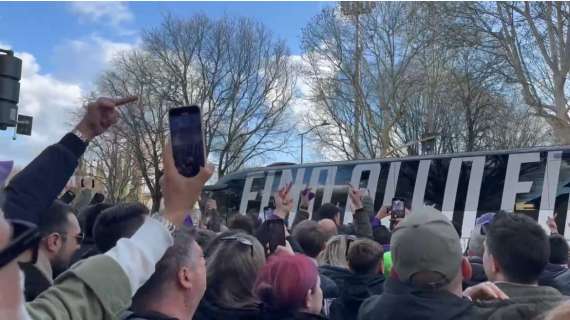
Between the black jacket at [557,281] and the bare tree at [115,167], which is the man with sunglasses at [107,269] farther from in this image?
the bare tree at [115,167]

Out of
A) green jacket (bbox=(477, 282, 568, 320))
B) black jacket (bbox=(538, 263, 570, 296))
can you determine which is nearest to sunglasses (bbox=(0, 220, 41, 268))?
green jacket (bbox=(477, 282, 568, 320))

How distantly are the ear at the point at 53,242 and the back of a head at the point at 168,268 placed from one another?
136cm

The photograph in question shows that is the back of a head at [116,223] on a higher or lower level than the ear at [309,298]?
higher

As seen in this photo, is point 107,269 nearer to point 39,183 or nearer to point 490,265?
point 39,183

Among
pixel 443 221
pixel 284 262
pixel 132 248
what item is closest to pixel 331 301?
pixel 284 262

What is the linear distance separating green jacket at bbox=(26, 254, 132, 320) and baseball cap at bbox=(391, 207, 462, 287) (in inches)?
49.7

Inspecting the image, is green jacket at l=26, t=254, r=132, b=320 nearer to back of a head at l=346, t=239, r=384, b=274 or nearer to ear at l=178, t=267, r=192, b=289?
ear at l=178, t=267, r=192, b=289

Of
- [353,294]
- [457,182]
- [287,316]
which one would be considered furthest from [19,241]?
[457,182]

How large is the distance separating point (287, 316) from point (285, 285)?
13 cm

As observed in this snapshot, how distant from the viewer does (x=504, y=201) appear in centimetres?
1222

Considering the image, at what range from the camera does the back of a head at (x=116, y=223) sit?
2908 millimetres

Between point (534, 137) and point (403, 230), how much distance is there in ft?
103

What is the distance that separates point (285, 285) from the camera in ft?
8.96

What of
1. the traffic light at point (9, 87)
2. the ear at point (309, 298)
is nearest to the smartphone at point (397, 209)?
the traffic light at point (9, 87)
